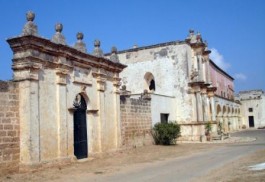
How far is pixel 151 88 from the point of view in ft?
87.7

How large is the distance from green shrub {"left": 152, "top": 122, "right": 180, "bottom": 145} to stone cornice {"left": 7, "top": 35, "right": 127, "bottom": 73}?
21.3 feet

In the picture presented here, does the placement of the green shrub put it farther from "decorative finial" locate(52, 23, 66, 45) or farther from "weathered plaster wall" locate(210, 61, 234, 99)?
"weathered plaster wall" locate(210, 61, 234, 99)

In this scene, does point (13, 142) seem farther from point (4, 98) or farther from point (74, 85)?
point (74, 85)

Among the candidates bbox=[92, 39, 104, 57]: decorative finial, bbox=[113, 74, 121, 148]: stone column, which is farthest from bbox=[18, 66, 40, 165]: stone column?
bbox=[113, 74, 121, 148]: stone column

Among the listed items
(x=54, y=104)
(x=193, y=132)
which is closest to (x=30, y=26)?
(x=54, y=104)

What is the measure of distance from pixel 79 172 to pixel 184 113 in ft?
48.3

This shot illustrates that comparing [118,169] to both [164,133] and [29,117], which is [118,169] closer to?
[29,117]

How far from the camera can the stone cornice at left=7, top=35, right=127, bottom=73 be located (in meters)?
10.9

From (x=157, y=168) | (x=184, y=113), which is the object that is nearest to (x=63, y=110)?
(x=157, y=168)

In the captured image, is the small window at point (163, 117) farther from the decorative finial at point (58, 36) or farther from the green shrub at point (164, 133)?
the decorative finial at point (58, 36)

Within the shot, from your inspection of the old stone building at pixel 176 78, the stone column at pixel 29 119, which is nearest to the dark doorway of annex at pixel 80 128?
the stone column at pixel 29 119

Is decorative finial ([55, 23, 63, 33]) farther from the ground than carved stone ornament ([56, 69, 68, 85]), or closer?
farther from the ground

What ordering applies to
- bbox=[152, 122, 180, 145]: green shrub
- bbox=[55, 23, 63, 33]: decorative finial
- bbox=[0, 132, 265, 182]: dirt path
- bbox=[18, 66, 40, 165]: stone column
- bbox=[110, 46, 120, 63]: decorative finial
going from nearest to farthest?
1. bbox=[0, 132, 265, 182]: dirt path
2. bbox=[18, 66, 40, 165]: stone column
3. bbox=[55, 23, 63, 33]: decorative finial
4. bbox=[110, 46, 120, 63]: decorative finial
5. bbox=[152, 122, 180, 145]: green shrub

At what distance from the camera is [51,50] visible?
11.9 meters
